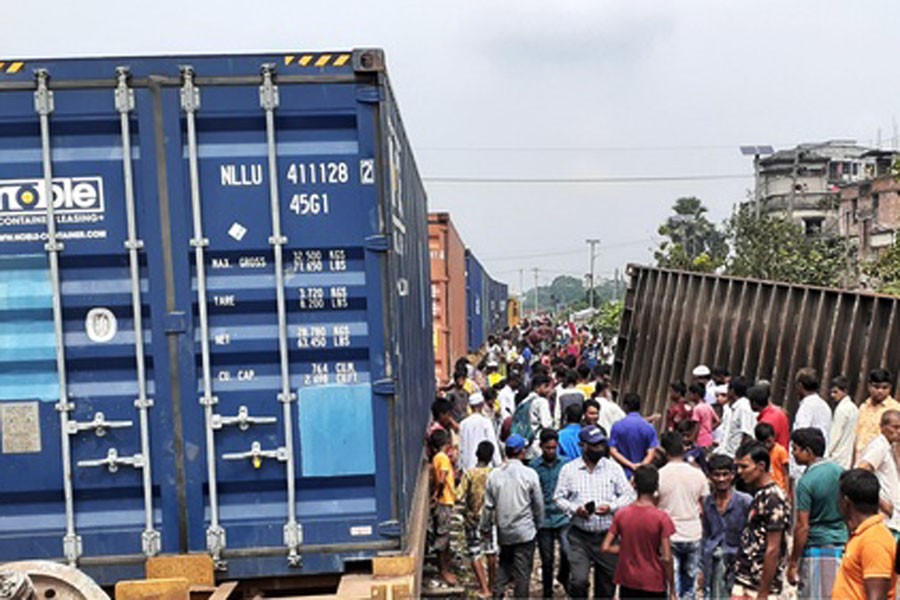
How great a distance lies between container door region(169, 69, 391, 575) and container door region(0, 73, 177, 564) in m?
0.23

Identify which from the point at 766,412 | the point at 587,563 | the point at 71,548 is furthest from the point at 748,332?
the point at 71,548

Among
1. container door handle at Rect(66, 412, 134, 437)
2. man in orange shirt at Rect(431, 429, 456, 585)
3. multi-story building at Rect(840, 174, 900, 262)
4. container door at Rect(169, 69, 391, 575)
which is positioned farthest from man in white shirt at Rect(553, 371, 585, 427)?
multi-story building at Rect(840, 174, 900, 262)

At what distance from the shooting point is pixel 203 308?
4.35m

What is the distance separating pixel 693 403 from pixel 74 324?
6.96 m

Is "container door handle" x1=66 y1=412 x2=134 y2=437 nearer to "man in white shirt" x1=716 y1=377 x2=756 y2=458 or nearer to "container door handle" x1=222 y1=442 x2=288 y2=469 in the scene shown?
"container door handle" x1=222 y1=442 x2=288 y2=469

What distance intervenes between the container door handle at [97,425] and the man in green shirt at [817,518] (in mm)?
4182

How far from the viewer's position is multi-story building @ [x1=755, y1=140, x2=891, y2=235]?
50875 millimetres

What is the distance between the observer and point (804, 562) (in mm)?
5543

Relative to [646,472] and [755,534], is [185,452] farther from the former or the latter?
[755,534]

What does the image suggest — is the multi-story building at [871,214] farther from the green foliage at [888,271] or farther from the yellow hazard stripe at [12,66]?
the yellow hazard stripe at [12,66]

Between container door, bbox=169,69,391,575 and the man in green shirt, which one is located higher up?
container door, bbox=169,69,391,575

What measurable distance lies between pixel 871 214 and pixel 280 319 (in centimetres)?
4303

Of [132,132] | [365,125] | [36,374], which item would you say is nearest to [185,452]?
[36,374]

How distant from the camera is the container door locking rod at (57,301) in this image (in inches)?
169
